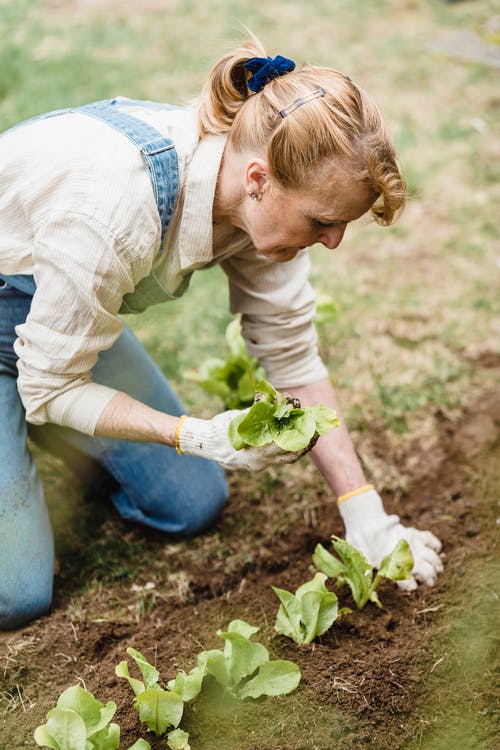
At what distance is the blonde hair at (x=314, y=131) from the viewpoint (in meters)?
1.67

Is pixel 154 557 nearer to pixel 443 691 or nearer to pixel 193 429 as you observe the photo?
pixel 193 429

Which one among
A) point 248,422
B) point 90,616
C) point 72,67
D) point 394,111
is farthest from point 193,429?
point 72,67

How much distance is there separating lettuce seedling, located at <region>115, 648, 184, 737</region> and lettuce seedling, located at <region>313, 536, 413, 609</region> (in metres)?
0.52

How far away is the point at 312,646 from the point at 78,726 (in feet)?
1.99

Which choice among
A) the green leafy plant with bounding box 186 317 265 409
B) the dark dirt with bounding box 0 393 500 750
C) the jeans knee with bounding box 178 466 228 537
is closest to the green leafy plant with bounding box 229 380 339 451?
the dark dirt with bounding box 0 393 500 750

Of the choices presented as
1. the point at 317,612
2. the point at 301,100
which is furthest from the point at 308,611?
the point at 301,100

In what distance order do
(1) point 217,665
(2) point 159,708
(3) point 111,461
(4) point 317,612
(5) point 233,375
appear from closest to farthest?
(2) point 159,708
(1) point 217,665
(4) point 317,612
(3) point 111,461
(5) point 233,375

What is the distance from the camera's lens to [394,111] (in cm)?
468

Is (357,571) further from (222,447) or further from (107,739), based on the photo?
(107,739)

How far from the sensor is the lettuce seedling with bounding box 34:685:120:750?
154 centimetres

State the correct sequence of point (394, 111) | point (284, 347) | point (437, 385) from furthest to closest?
point (394, 111), point (437, 385), point (284, 347)

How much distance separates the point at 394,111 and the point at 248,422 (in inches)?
138

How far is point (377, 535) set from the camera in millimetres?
2104

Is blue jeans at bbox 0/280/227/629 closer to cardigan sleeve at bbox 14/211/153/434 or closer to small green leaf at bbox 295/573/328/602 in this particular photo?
cardigan sleeve at bbox 14/211/153/434
